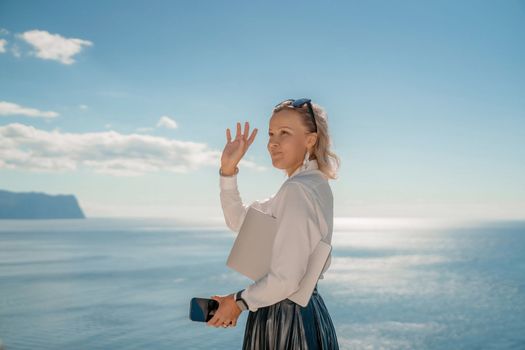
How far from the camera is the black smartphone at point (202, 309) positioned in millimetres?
1563

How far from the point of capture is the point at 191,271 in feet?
177

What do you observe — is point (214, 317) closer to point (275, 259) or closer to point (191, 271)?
point (275, 259)

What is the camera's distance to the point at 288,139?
5.73ft

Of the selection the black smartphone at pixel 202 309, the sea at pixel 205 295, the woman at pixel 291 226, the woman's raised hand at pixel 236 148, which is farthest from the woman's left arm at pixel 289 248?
the sea at pixel 205 295

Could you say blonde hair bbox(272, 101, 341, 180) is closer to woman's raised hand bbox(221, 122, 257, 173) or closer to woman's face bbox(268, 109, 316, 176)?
woman's face bbox(268, 109, 316, 176)

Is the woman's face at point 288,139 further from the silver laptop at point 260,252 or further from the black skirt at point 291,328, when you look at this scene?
the black skirt at point 291,328


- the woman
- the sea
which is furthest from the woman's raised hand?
the sea

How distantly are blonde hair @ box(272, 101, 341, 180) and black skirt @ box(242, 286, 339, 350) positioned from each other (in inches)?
16.6

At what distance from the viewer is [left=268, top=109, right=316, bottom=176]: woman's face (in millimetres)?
1747

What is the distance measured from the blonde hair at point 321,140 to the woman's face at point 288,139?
18 millimetres

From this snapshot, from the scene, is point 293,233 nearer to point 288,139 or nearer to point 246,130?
point 288,139

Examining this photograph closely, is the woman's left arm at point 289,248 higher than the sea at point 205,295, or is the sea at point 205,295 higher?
the woman's left arm at point 289,248

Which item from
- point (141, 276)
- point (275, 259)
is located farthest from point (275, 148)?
point (141, 276)

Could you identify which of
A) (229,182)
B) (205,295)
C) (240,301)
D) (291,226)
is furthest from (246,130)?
(205,295)
